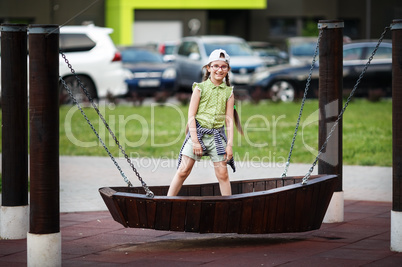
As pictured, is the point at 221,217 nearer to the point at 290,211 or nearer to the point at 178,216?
the point at 178,216

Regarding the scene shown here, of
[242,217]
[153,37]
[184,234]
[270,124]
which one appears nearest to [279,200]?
[242,217]

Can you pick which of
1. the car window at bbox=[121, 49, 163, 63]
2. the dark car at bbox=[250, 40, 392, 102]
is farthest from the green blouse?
the car window at bbox=[121, 49, 163, 63]

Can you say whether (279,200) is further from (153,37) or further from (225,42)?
(153,37)

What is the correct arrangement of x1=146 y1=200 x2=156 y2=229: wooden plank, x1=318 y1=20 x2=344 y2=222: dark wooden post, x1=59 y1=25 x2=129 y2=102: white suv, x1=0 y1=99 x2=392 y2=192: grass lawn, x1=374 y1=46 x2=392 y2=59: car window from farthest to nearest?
x1=374 y1=46 x2=392 y2=59: car window
x1=59 y1=25 x2=129 y2=102: white suv
x1=0 y1=99 x2=392 y2=192: grass lawn
x1=318 y1=20 x2=344 y2=222: dark wooden post
x1=146 y1=200 x2=156 y2=229: wooden plank

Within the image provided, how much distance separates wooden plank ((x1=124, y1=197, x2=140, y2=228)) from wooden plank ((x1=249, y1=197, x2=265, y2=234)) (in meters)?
0.90

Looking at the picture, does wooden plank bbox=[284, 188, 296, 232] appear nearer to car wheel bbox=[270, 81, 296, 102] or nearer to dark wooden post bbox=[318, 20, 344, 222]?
dark wooden post bbox=[318, 20, 344, 222]

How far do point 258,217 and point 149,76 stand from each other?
18.9 m

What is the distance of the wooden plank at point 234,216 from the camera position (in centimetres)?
636

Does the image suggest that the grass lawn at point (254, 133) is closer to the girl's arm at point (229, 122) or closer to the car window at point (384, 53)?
the car window at point (384, 53)

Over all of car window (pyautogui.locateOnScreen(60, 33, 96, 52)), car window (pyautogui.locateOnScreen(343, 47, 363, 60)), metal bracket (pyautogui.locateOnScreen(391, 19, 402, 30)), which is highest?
car window (pyautogui.locateOnScreen(60, 33, 96, 52))

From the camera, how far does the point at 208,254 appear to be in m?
6.35

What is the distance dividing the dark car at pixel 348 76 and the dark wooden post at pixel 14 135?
49.3 feet

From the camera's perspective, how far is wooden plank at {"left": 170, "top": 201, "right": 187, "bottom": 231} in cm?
630

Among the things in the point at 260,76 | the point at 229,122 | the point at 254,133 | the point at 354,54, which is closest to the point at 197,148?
the point at 229,122
